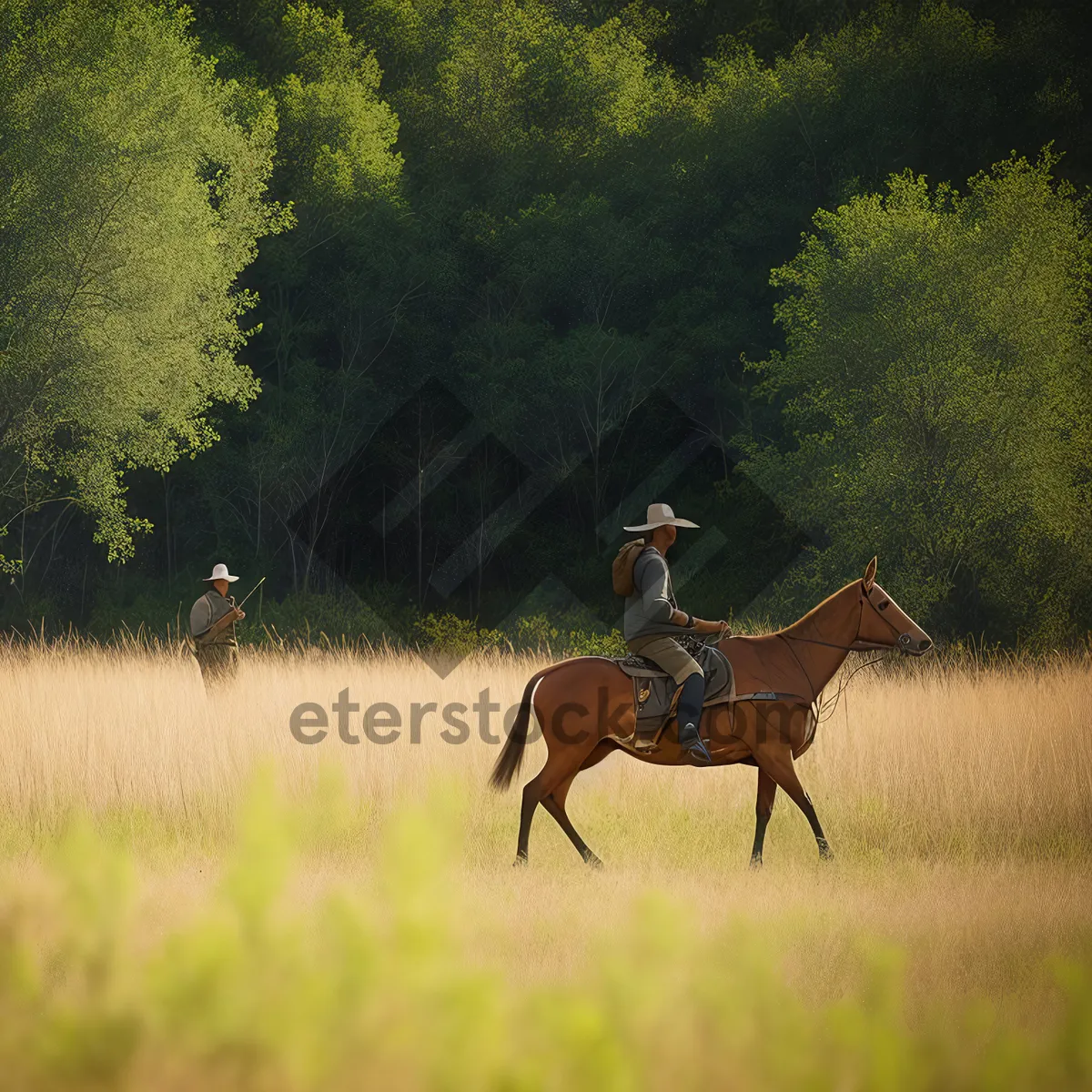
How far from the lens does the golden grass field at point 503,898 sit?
2324 mm

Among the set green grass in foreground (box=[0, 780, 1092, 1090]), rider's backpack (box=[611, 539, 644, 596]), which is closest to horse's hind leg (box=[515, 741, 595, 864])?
rider's backpack (box=[611, 539, 644, 596])

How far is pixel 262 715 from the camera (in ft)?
40.5

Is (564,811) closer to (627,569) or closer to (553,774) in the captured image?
(553,774)

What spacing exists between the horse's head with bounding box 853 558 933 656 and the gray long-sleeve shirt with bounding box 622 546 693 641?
4.27 feet

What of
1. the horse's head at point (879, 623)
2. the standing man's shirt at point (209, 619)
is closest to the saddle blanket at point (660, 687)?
the horse's head at point (879, 623)

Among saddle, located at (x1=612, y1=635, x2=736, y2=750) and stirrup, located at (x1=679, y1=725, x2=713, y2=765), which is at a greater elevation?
saddle, located at (x1=612, y1=635, x2=736, y2=750)

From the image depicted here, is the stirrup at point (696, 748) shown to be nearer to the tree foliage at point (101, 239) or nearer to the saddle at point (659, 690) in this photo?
the saddle at point (659, 690)

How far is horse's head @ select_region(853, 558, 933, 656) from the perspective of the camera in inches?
353

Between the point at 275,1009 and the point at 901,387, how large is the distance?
20950mm

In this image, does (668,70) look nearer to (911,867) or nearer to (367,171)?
(367,171)

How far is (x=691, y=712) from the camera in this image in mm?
8555

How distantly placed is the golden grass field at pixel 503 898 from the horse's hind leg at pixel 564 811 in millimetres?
195

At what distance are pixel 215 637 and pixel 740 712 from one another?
6.77 meters

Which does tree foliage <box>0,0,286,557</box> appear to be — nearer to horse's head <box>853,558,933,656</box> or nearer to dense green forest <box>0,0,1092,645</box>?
dense green forest <box>0,0,1092,645</box>
